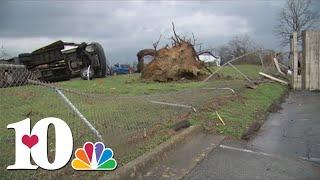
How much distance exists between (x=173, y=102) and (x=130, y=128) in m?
3.68

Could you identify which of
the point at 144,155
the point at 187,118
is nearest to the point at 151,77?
the point at 187,118

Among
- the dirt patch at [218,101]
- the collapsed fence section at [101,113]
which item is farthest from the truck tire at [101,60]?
the dirt patch at [218,101]

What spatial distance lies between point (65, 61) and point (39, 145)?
2062 centimetres

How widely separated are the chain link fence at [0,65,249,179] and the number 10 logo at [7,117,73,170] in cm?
12

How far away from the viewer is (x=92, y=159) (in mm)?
7102

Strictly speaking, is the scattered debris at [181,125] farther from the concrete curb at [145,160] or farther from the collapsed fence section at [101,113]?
the concrete curb at [145,160]

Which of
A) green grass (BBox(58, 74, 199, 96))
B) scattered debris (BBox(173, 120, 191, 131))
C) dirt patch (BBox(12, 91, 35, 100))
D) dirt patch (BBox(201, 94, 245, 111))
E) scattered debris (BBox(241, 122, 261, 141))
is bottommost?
scattered debris (BBox(241, 122, 261, 141))

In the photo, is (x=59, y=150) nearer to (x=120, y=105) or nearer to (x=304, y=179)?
(x=304, y=179)

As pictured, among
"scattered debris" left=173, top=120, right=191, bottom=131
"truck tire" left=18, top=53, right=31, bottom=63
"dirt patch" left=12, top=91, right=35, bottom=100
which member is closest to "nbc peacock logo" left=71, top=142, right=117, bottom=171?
"scattered debris" left=173, top=120, right=191, bottom=131

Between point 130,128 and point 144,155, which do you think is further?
point 130,128

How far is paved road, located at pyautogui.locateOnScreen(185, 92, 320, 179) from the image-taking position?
8086mm

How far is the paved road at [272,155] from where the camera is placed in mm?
8086

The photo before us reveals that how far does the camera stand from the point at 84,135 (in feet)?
29.4

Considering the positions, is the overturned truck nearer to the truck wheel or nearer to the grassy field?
the truck wheel
